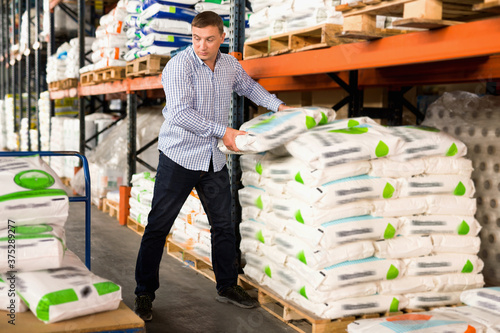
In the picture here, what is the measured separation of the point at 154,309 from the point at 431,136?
2489 millimetres

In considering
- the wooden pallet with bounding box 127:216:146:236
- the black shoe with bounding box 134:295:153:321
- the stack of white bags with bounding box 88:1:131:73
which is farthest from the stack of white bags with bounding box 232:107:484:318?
the stack of white bags with bounding box 88:1:131:73

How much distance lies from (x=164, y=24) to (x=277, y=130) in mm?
3333

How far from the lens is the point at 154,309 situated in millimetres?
4418

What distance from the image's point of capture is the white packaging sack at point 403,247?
377 cm

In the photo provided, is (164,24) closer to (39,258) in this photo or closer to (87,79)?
(87,79)

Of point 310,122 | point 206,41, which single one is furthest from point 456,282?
point 206,41

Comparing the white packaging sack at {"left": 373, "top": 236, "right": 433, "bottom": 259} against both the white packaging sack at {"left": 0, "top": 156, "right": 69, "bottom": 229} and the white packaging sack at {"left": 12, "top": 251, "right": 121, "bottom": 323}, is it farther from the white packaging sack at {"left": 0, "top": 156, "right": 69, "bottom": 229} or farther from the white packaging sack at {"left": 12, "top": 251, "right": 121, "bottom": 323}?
the white packaging sack at {"left": 0, "top": 156, "right": 69, "bottom": 229}

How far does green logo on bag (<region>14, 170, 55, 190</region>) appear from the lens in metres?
2.84

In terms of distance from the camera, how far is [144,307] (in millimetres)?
4160

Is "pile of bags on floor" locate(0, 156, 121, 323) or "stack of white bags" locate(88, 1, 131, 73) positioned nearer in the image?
"pile of bags on floor" locate(0, 156, 121, 323)

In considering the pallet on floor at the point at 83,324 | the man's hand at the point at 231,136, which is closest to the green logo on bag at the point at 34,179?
the pallet on floor at the point at 83,324

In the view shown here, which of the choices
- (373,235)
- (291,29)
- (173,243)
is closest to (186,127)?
(291,29)

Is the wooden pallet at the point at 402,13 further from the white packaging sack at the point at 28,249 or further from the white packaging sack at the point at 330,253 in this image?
the white packaging sack at the point at 28,249

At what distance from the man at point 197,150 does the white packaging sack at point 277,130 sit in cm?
11
